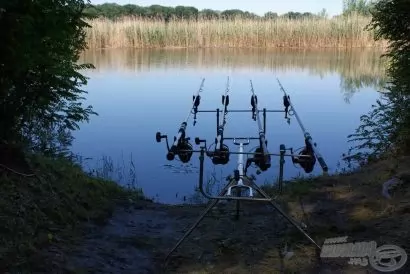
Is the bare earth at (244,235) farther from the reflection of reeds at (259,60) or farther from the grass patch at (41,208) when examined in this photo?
the reflection of reeds at (259,60)

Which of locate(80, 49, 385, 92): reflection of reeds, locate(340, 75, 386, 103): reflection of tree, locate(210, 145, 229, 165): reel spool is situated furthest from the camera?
locate(80, 49, 385, 92): reflection of reeds

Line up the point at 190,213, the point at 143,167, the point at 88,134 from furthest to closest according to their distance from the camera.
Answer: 1. the point at 88,134
2. the point at 143,167
3. the point at 190,213

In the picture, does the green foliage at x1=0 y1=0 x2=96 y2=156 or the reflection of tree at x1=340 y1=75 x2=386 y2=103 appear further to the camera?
the reflection of tree at x1=340 y1=75 x2=386 y2=103

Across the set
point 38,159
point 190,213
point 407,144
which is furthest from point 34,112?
point 407,144

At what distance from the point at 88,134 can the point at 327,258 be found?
287 inches

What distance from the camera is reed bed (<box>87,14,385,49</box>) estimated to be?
85.7 feet

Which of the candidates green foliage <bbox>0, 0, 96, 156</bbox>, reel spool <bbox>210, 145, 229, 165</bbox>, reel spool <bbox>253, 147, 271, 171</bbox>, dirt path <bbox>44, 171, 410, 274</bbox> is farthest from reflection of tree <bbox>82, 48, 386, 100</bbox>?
reel spool <bbox>210, 145, 229, 165</bbox>

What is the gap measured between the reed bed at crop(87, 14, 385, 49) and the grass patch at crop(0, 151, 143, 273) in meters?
21.3

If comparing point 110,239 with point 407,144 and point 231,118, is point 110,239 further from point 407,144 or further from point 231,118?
point 231,118

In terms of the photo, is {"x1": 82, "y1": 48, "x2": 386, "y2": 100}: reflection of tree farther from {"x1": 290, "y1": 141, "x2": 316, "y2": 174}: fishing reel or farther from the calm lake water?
{"x1": 290, "y1": 141, "x2": 316, "y2": 174}: fishing reel

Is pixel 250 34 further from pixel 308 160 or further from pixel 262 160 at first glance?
pixel 308 160

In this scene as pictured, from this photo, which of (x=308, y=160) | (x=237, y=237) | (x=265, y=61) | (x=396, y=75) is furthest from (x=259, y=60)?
(x=308, y=160)

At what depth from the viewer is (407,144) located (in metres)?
6.74

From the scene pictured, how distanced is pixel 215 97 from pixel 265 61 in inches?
344
